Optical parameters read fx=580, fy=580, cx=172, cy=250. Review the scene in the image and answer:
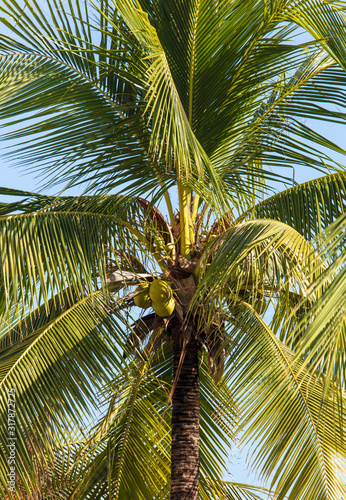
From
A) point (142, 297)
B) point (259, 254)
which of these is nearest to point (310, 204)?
point (259, 254)

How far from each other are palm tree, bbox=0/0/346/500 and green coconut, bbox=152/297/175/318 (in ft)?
0.04

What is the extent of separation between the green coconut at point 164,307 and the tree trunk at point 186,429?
398 mm

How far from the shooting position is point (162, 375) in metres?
5.77

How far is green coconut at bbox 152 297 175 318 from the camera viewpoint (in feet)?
14.0

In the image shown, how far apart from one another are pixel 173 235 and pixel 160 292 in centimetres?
74

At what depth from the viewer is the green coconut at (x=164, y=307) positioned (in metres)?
4.25

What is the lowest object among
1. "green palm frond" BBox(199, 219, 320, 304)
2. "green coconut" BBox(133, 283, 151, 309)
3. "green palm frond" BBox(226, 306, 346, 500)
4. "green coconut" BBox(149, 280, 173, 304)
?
"green palm frond" BBox(226, 306, 346, 500)

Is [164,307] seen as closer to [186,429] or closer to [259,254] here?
[186,429]

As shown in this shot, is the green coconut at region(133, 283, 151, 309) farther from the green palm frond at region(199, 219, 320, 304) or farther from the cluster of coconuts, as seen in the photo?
the green palm frond at region(199, 219, 320, 304)

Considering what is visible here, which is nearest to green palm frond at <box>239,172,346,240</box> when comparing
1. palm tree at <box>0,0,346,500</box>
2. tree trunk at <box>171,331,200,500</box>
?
palm tree at <box>0,0,346,500</box>

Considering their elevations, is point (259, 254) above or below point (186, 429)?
above

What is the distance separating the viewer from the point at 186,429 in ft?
14.8

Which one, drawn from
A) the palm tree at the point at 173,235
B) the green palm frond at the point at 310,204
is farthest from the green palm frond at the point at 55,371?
the green palm frond at the point at 310,204

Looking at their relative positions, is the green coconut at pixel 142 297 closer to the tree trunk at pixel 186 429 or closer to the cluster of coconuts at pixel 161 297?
the cluster of coconuts at pixel 161 297
